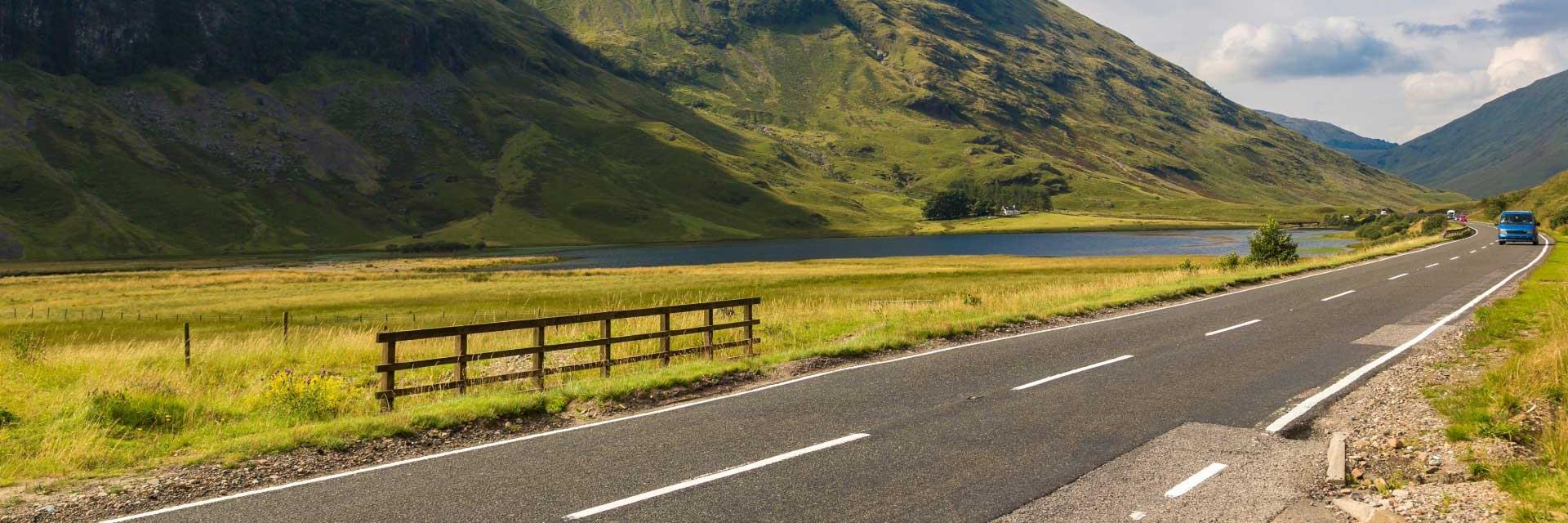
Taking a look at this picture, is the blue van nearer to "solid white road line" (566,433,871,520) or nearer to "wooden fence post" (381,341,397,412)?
"solid white road line" (566,433,871,520)

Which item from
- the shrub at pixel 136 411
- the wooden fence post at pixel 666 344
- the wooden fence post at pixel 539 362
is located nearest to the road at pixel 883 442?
the wooden fence post at pixel 539 362

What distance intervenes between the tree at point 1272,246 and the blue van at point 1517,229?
49.9 ft

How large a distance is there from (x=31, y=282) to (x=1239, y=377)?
10494 centimetres

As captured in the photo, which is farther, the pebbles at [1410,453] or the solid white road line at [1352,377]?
the solid white road line at [1352,377]

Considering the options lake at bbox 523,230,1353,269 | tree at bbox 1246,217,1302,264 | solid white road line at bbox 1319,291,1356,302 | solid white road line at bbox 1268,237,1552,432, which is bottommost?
lake at bbox 523,230,1353,269

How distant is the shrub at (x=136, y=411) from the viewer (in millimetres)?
13094

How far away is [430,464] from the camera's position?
1035cm

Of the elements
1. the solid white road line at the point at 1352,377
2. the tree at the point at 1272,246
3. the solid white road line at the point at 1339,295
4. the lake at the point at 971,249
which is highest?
the tree at the point at 1272,246

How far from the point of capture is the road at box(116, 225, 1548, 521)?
27.7 feet

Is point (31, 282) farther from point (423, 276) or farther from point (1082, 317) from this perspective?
point (1082, 317)

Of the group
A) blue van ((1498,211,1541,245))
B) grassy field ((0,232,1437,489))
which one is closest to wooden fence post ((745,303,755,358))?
grassy field ((0,232,1437,489))

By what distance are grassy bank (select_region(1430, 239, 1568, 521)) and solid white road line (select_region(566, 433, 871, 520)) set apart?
6.78m

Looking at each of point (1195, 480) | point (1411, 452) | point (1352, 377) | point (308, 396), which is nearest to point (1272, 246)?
point (1352, 377)

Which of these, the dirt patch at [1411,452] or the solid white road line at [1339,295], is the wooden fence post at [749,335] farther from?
the solid white road line at [1339,295]
